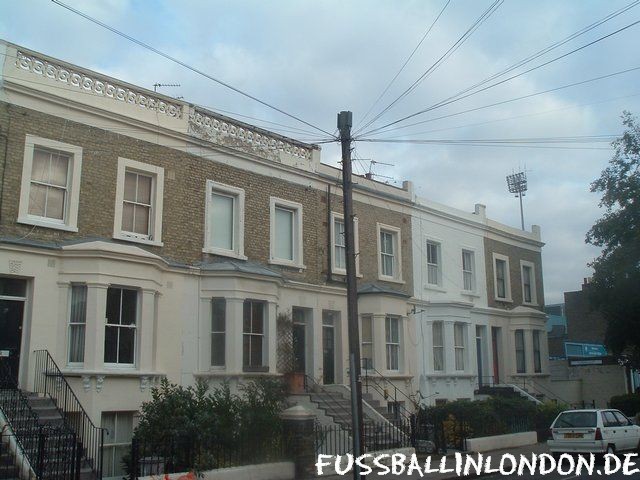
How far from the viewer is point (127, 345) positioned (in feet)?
60.7

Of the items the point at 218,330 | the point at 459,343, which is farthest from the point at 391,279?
the point at 218,330

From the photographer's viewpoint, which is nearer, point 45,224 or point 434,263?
point 45,224

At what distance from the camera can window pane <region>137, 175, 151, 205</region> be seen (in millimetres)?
19953

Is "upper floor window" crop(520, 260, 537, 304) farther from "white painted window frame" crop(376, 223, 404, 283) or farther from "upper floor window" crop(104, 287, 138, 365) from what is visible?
"upper floor window" crop(104, 287, 138, 365)

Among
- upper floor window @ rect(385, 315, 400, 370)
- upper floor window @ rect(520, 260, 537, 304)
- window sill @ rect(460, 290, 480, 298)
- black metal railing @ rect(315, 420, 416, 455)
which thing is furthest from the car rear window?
upper floor window @ rect(520, 260, 537, 304)

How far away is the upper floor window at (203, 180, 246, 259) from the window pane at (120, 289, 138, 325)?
133 inches

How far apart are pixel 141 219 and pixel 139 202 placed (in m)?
0.46

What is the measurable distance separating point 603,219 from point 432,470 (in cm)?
1678

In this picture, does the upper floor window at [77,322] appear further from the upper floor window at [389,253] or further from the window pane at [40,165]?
the upper floor window at [389,253]

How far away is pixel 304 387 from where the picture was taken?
23.0m

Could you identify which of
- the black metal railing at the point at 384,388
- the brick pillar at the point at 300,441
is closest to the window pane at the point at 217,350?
the brick pillar at the point at 300,441

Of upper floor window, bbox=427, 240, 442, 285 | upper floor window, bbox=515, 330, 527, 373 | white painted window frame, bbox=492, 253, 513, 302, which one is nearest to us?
upper floor window, bbox=427, 240, 442, 285

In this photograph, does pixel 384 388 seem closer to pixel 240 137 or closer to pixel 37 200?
pixel 240 137

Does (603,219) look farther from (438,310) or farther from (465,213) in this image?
(438,310)
